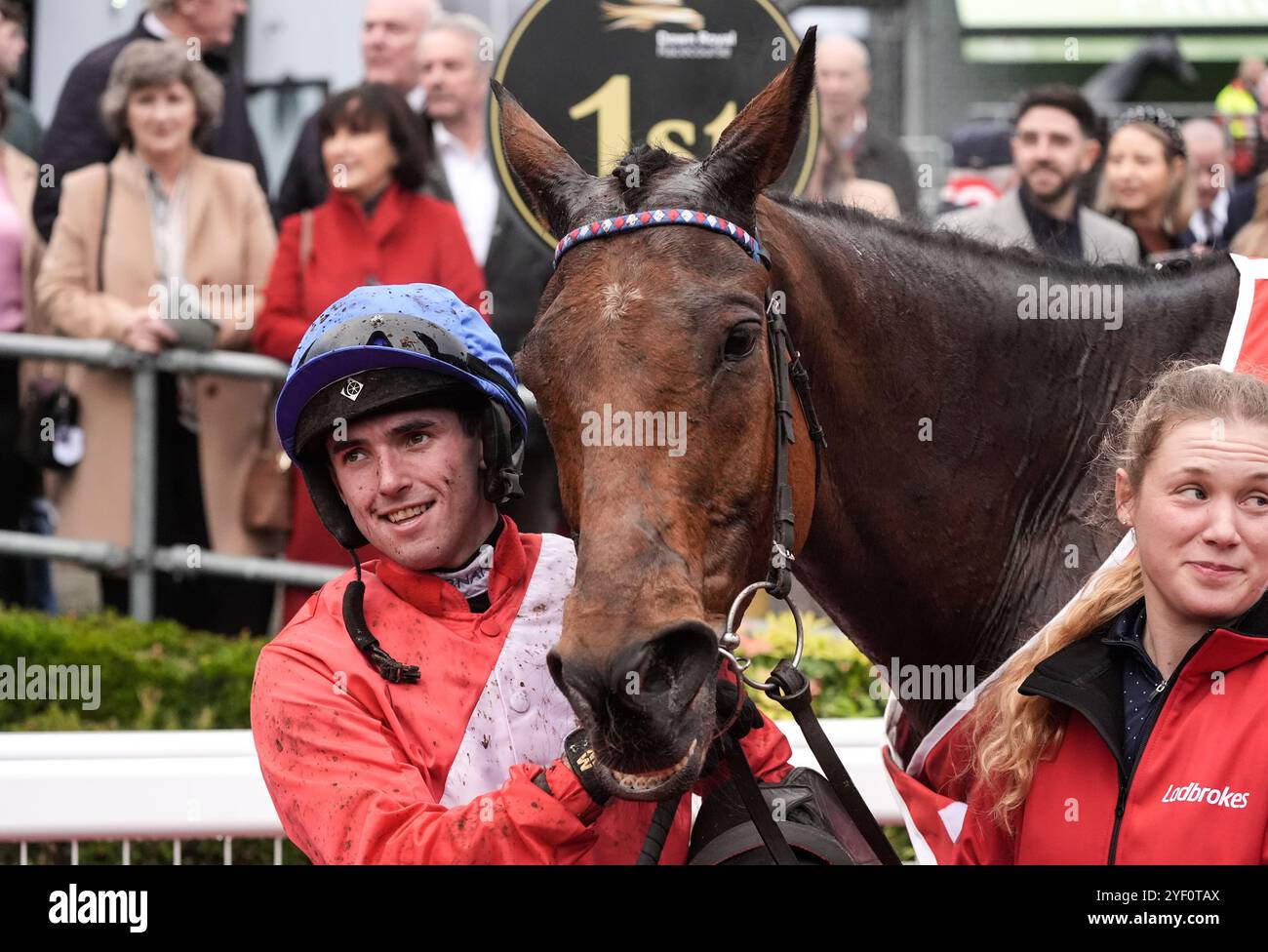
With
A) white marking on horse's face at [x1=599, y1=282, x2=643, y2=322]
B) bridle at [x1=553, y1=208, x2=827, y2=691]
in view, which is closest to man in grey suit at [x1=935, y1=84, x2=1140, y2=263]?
bridle at [x1=553, y1=208, x2=827, y2=691]

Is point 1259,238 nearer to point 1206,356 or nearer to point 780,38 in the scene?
point 780,38

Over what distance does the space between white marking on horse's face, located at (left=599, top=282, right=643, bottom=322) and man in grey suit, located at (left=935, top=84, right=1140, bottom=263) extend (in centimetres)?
368

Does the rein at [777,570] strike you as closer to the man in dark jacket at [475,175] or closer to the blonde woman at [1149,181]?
the man in dark jacket at [475,175]

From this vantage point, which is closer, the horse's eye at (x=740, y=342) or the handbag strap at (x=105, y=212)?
the horse's eye at (x=740, y=342)

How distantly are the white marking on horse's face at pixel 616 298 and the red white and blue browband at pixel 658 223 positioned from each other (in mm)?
128

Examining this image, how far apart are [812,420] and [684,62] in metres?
2.21

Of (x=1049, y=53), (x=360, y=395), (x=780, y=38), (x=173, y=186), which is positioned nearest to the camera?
(x=360, y=395)

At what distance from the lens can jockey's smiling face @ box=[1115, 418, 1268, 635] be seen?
2322 millimetres

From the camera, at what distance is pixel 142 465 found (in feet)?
20.5

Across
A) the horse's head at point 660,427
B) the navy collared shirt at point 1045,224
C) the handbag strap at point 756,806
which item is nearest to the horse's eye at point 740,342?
the horse's head at point 660,427

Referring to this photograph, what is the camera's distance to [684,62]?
470cm

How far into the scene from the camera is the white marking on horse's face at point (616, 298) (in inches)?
99.9
